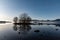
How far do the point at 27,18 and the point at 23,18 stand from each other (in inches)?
159

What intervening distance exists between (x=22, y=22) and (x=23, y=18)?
4.32 m

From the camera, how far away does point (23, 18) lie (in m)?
81.1

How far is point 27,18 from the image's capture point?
82.8 metres

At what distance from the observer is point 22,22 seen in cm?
8294

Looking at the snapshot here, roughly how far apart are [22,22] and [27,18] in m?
6.03
